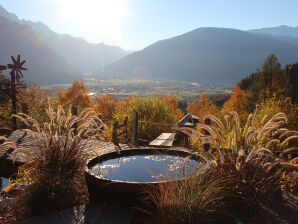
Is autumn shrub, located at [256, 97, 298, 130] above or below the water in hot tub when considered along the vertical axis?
below

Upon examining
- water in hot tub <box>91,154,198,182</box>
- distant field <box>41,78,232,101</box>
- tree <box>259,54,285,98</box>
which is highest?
tree <box>259,54,285,98</box>

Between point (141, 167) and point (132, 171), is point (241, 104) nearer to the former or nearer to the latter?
point (141, 167)

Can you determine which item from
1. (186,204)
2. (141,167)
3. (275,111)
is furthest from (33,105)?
(186,204)

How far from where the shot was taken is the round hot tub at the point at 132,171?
2.99 meters

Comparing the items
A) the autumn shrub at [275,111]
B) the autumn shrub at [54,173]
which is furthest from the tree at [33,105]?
the autumn shrub at [275,111]

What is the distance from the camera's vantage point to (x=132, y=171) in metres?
3.65

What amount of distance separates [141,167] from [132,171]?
0.63ft

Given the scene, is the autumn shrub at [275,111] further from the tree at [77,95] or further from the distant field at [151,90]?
the distant field at [151,90]

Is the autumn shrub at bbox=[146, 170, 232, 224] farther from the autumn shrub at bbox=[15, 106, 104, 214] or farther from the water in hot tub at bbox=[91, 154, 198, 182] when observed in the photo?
the autumn shrub at bbox=[15, 106, 104, 214]

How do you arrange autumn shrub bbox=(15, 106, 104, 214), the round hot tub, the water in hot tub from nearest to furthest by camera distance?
the round hot tub, autumn shrub bbox=(15, 106, 104, 214), the water in hot tub

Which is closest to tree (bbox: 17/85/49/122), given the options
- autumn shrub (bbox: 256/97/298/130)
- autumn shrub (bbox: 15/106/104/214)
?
autumn shrub (bbox: 15/106/104/214)

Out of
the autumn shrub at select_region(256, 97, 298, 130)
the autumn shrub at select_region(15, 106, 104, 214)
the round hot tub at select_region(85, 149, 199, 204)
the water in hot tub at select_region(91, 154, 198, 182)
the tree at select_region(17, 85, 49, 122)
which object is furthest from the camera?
the tree at select_region(17, 85, 49, 122)

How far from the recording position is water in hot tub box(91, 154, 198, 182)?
339 centimetres

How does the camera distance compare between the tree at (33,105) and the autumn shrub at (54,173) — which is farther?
the tree at (33,105)
